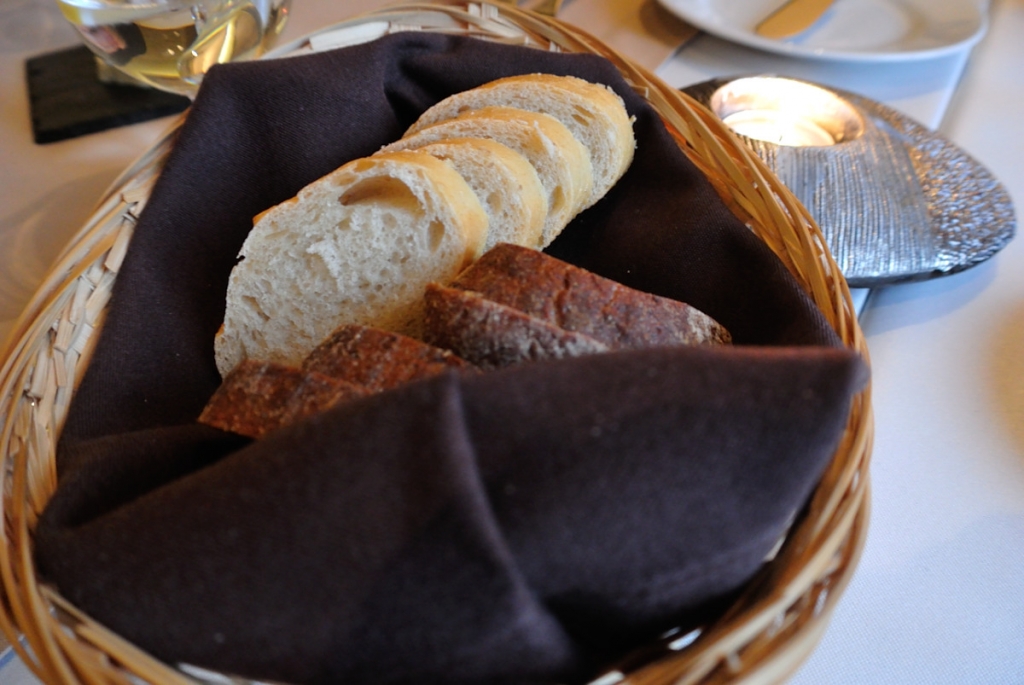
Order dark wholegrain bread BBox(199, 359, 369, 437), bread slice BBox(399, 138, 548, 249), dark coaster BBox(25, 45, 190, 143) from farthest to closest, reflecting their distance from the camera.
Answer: dark coaster BBox(25, 45, 190, 143), bread slice BBox(399, 138, 548, 249), dark wholegrain bread BBox(199, 359, 369, 437)

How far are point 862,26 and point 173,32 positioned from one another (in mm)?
1350

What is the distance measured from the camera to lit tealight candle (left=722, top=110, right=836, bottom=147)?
1147 mm

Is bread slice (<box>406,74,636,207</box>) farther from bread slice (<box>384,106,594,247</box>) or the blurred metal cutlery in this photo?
the blurred metal cutlery

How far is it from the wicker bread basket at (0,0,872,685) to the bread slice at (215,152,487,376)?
150mm

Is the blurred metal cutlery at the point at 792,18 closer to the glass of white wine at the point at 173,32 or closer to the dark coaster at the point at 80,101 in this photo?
the glass of white wine at the point at 173,32

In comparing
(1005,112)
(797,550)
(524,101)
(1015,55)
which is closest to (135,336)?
(524,101)

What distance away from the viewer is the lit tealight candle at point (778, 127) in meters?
1.15

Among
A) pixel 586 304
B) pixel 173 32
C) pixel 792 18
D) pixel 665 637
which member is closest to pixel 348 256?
pixel 586 304

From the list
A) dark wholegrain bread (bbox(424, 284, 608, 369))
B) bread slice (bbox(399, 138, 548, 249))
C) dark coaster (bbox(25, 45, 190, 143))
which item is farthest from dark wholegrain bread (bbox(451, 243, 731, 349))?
dark coaster (bbox(25, 45, 190, 143))

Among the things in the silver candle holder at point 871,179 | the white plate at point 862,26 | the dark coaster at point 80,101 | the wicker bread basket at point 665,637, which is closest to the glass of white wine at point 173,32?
the wicker bread basket at point 665,637

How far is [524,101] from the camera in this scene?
0.93m

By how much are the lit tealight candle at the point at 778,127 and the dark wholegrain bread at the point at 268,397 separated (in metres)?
0.86

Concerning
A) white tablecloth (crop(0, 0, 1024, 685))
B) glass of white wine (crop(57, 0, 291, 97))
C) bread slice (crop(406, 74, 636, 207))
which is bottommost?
white tablecloth (crop(0, 0, 1024, 685))

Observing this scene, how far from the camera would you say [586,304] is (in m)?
0.65
